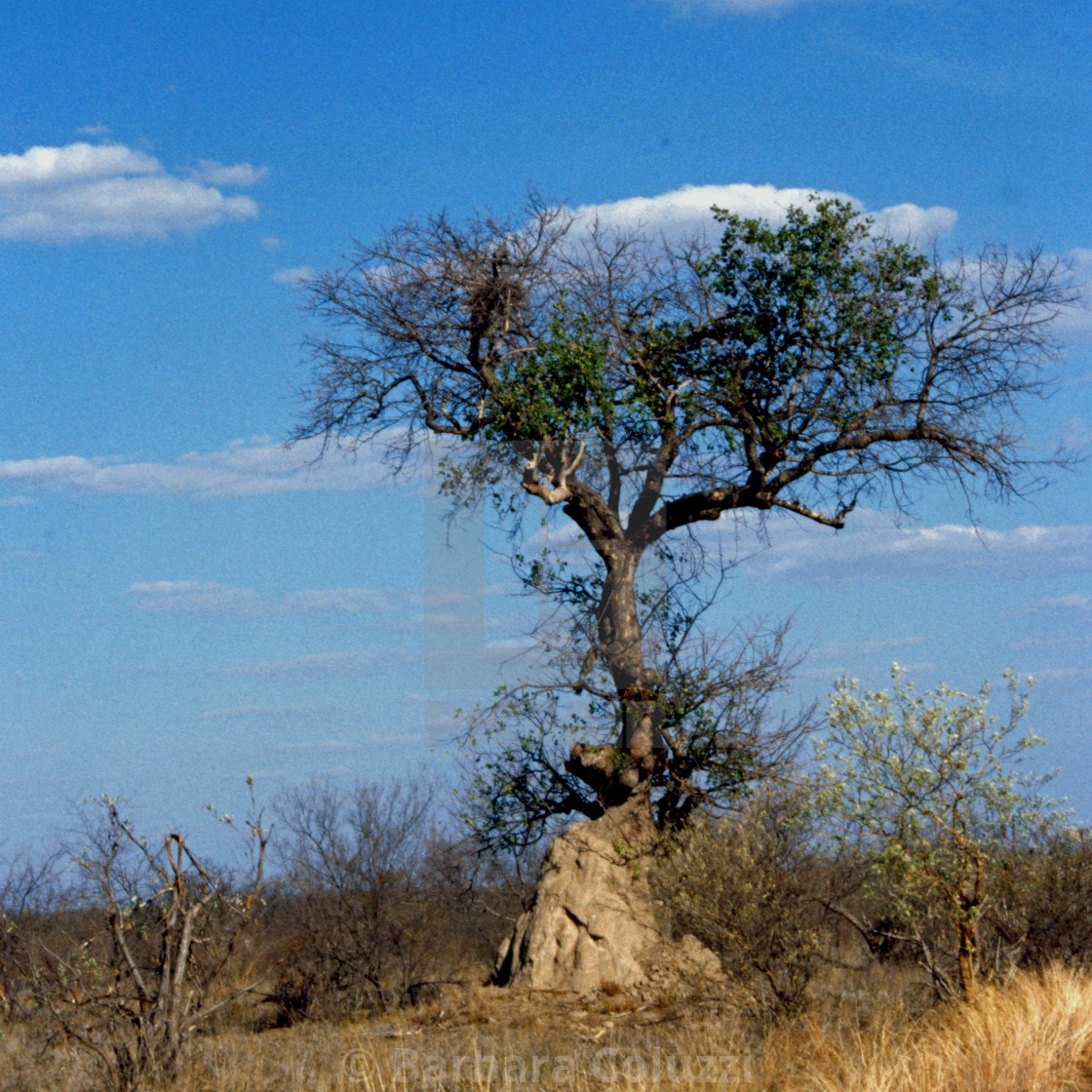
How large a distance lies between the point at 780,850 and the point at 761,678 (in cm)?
365

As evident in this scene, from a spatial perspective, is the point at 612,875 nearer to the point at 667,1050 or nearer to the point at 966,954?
the point at 667,1050

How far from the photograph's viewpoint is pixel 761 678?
1556cm

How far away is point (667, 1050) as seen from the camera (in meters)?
10.7

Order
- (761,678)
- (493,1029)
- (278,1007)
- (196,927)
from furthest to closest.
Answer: (278,1007) < (761,678) < (493,1029) < (196,927)

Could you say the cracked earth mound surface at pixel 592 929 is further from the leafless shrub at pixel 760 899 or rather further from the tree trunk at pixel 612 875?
the leafless shrub at pixel 760 899

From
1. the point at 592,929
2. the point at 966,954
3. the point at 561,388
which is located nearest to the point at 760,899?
the point at 966,954

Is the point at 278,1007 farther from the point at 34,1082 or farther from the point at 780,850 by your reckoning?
the point at 780,850

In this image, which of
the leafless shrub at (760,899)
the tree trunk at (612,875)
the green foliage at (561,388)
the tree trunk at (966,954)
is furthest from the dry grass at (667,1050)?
the green foliage at (561,388)

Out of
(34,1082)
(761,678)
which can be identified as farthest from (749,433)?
(34,1082)

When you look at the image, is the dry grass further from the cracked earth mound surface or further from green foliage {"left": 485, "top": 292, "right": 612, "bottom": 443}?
green foliage {"left": 485, "top": 292, "right": 612, "bottom": 443}

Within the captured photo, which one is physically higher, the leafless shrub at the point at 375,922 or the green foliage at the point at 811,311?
the green foliage at the point at 811,311

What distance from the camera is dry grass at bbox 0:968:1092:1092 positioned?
8.38 meters

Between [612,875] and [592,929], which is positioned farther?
[612,875]

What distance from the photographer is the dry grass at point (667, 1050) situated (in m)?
8.38
